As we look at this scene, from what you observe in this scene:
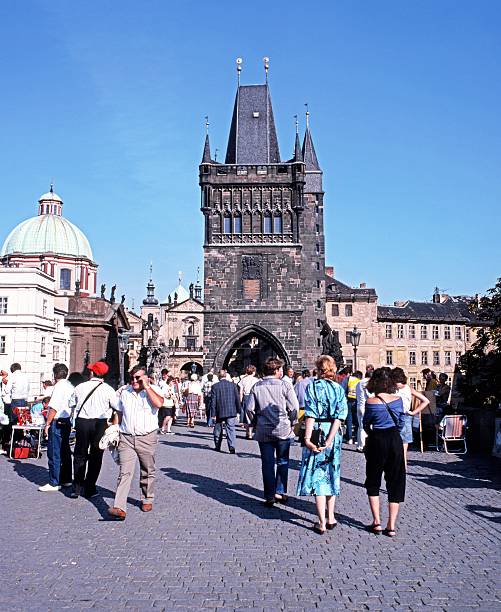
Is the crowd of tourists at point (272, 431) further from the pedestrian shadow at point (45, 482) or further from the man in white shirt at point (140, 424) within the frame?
the pedestrian shadow at point (45, 482)

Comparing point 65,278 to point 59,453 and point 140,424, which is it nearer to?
point 59,453

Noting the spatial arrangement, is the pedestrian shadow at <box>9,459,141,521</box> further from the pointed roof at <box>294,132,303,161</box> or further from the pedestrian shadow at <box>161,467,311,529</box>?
the pointed roof at <box>294,132,303,161</box>

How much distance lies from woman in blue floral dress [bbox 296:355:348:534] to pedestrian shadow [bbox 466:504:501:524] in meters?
1.86

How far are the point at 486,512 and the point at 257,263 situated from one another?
34.7 metres

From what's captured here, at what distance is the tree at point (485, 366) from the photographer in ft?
48.3

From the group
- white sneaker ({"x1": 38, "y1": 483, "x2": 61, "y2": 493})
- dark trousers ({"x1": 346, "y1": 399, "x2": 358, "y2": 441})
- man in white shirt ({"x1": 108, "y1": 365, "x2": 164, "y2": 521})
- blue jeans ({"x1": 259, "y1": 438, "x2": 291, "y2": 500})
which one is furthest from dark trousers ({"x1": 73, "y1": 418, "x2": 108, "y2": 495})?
dark trousers ({"x1": 346, "y1": 399, "x2": 358, "y2": 441})

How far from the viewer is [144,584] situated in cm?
556

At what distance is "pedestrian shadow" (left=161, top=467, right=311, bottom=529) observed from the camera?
27.2ft

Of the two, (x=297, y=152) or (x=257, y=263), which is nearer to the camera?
(x=257, y=263)

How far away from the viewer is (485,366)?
15102mm

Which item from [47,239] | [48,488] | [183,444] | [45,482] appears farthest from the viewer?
[47,239]

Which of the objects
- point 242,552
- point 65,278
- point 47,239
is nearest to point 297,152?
point 65,278

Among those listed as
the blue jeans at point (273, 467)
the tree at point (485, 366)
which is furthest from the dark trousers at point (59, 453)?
the tree at point (485, 366)

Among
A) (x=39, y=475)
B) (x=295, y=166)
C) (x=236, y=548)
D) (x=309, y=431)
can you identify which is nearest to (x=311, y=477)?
(x=309, y=431)
